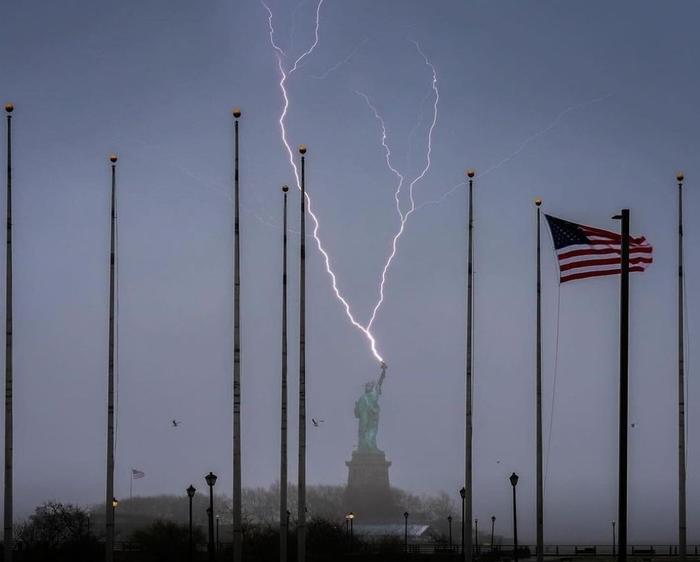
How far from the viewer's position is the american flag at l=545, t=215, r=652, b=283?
137 ft

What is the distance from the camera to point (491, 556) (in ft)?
279

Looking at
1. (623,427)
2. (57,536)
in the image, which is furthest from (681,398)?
(57,536)

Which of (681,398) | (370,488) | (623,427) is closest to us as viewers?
(623,427)

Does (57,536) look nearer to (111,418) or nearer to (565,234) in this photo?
(111,418)

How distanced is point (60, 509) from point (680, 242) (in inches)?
2521

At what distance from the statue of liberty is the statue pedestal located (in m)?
0.91

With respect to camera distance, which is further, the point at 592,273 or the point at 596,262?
the point at 592,273

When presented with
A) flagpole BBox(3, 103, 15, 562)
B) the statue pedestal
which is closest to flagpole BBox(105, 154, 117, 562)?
flagpole BBox(3, 103, 15, 562)

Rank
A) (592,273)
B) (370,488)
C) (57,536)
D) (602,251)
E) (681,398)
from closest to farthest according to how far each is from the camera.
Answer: (602,251)
(592,273)
(681,398)
(57,536)
(370,488)

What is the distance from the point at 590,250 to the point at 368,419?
113736 mm

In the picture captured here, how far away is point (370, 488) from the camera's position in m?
152

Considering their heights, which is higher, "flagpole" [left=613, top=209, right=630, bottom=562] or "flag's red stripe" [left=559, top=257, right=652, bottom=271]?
"flag's red stripe" [left=559, top=257, right=652, bottom=271]

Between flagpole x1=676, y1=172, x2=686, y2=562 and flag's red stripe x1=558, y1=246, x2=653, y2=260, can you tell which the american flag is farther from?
flagpole x1=676, y1=172, x2=686, y2=562

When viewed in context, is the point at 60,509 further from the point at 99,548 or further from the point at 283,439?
the point at 283,439
